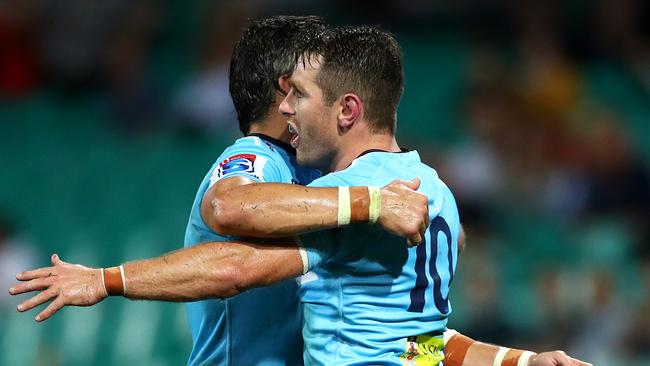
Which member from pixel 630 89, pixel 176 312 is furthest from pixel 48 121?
pixel 630 89

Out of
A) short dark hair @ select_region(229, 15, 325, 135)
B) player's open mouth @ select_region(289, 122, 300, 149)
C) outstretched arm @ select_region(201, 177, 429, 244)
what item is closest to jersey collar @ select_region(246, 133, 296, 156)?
short dark hair @ select_region(229, 15, 325, 135)

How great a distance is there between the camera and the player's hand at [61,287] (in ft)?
14.7

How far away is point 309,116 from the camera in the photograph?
16.1 feet

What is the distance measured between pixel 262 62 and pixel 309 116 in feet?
1.93

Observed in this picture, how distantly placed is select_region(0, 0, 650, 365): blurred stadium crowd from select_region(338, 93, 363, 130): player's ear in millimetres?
6184

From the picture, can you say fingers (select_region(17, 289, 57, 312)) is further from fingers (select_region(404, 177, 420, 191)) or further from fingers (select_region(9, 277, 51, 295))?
fingers (select_region(404, 177, 420, 191))

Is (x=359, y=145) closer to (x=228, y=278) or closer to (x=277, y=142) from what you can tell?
(x=277, y=142)

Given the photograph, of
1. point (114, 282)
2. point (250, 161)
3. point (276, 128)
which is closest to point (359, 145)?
point (250, 161)

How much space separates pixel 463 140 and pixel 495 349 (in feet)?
24.5

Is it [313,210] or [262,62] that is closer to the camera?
[313,210]

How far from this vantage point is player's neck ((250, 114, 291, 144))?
532cm

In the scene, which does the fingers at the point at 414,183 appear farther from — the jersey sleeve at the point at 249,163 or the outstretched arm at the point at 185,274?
the jersey sleeve at the point at 249,163

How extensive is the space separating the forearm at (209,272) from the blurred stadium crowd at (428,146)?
638 cm

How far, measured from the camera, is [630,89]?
533 inches
